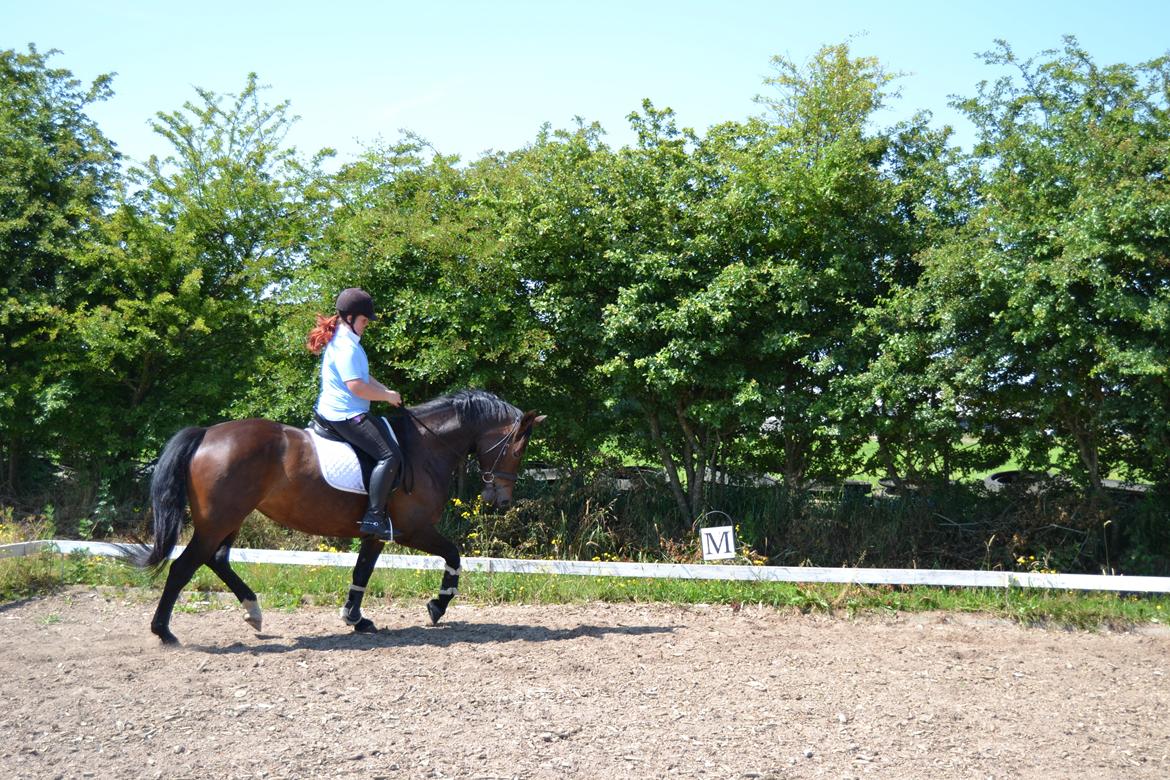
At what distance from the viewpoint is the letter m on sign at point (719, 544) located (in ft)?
29.6

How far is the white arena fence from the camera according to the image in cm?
851

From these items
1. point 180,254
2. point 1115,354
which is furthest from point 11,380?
point 1115,354

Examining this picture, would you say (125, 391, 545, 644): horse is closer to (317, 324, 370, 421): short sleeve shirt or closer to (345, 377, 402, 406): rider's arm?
(317, 324, 370, 421): short sleeve shirt

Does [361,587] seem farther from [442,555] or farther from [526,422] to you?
[526,422]

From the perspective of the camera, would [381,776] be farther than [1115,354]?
No

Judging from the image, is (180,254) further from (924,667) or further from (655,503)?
(924,667)

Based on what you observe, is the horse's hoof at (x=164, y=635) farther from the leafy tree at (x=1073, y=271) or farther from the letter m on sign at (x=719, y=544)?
the leafy tree at (x=1073, y=271)

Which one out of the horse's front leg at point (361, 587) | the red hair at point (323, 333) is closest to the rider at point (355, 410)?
the red hair at point (323, 333)

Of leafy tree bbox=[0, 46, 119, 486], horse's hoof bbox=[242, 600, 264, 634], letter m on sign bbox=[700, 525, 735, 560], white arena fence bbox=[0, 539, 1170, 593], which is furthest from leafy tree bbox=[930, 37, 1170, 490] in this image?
leafy tree bbox=[0, 46, 119, 486]

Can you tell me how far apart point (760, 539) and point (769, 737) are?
17.7 ft

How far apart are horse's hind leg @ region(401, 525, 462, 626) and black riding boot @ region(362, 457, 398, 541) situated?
1.20 feet

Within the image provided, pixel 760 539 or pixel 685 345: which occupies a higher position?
pixel 685 345

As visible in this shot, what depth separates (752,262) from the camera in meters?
10.7

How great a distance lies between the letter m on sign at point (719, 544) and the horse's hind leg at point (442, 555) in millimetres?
2474
